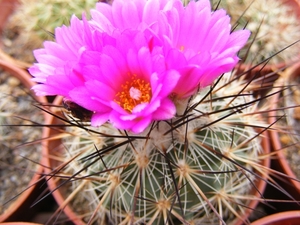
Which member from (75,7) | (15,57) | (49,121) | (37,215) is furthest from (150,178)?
(15,57)

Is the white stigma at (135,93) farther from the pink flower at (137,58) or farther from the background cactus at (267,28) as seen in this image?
the background cactus at (267,28)

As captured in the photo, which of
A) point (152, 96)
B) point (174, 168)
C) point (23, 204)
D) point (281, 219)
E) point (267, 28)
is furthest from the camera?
point (267, 28)

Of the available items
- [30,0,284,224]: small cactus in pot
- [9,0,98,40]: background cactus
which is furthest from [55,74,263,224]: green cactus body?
[9,0,98,40]: background cactus

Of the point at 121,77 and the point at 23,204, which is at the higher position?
the point at 121,77

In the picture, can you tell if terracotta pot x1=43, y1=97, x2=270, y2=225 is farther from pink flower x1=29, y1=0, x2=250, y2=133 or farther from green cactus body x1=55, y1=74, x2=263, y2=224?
pink flower x1=29, y1=0, x2=250, y2=133

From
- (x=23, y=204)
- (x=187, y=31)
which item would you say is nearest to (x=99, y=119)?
(x=187, y=31)

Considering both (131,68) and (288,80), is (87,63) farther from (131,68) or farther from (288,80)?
(288,80)

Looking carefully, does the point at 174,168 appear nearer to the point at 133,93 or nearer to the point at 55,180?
the point at 133,93
